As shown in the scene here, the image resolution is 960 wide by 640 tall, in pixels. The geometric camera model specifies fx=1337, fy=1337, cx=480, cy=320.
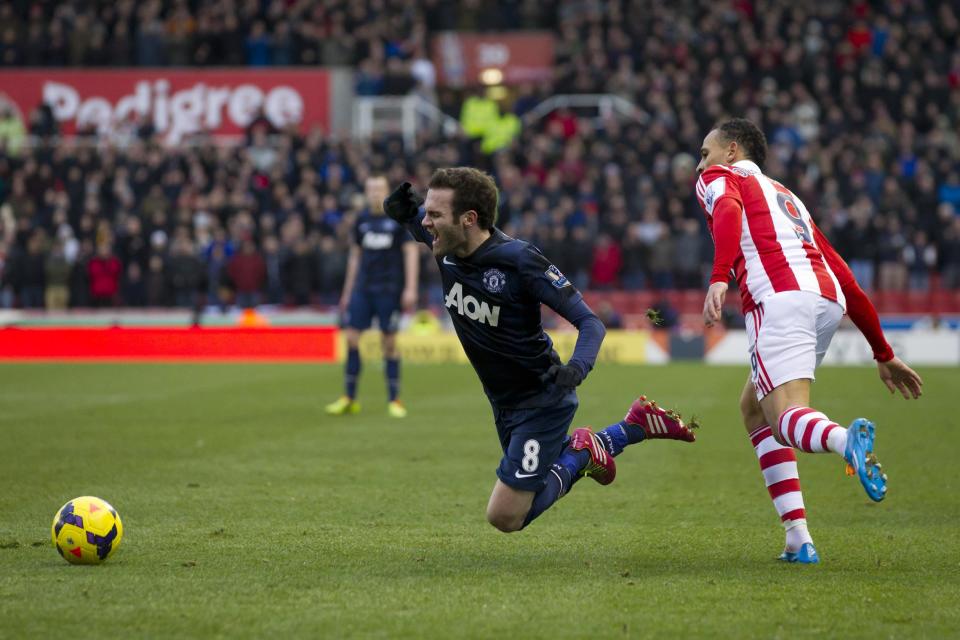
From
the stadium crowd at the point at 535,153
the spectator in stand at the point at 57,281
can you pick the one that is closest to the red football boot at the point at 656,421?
the stadium crowd at the point at 535,153

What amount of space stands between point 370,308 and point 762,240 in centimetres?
794

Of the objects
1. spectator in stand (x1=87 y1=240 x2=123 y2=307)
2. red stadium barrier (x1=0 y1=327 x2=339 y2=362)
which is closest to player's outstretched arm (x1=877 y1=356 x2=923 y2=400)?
red stadium barrier (x1=0 y1=327 x2=339 y2=362)

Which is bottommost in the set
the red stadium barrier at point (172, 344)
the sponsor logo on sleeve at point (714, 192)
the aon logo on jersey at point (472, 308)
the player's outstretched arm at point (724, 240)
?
the red stadium barrier at point (172, 344)

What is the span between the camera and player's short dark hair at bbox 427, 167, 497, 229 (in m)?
6.19

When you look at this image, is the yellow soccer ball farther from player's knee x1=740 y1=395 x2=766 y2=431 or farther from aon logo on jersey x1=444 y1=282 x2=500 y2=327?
player's knee x1=740 y1=395 x2=766 y2=431

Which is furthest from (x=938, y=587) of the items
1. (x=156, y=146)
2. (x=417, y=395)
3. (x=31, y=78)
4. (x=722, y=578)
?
(x=31, y=78)

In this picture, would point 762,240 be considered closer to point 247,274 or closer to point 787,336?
point 787,336

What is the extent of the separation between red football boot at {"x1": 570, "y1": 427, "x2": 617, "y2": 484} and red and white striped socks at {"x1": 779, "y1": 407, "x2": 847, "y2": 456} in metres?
0.98

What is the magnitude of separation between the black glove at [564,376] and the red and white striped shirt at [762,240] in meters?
1.00

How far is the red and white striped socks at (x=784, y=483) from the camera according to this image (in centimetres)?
634

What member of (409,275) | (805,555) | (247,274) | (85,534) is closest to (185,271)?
(247,274)

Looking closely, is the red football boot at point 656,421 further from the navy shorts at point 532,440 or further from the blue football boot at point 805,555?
the blue football boot at point 805,555

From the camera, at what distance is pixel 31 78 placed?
32.5 meters

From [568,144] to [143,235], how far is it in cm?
920
